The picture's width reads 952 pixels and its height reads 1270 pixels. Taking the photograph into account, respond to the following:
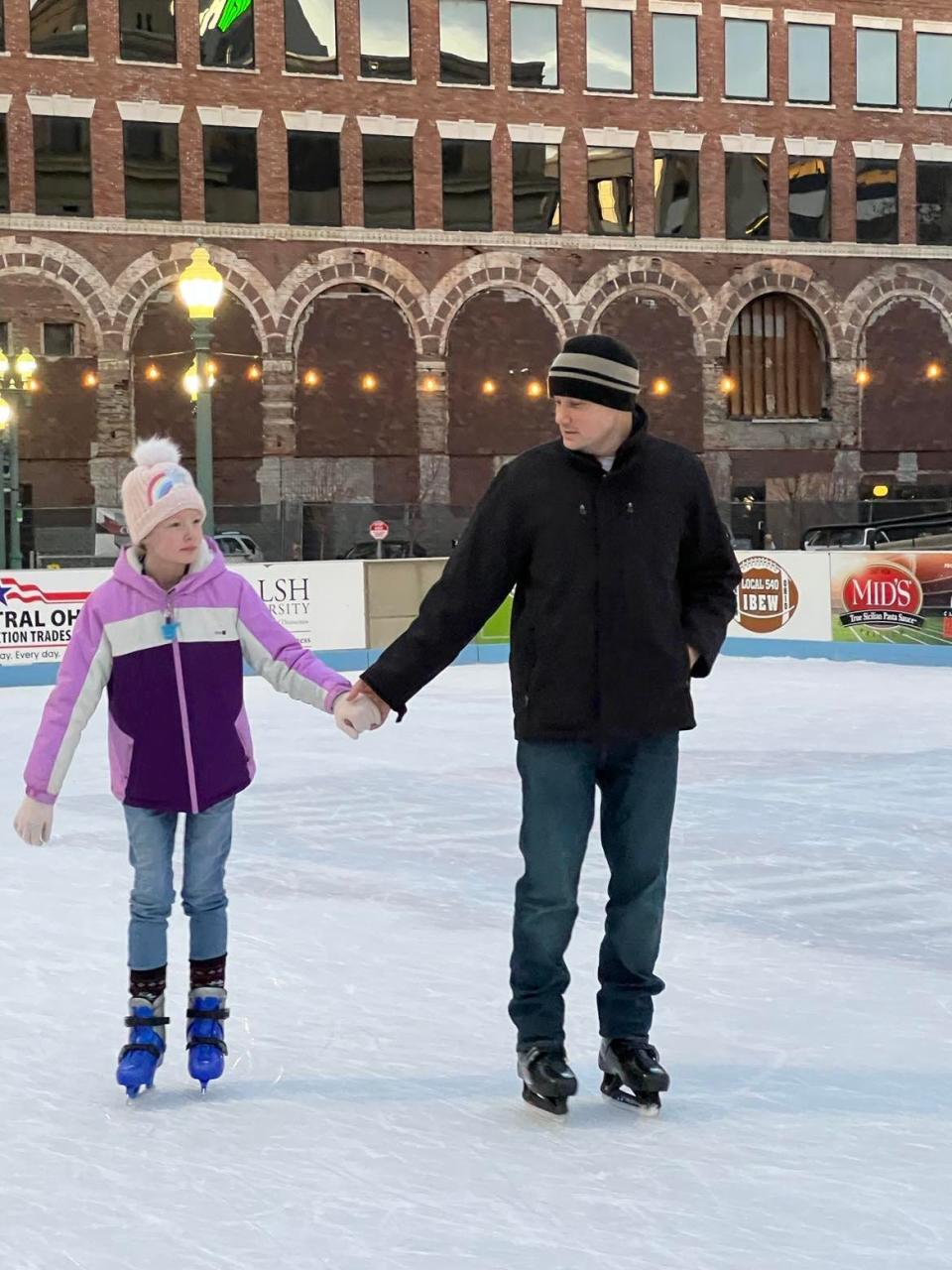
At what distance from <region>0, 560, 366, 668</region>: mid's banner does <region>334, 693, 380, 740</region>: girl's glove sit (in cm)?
1364

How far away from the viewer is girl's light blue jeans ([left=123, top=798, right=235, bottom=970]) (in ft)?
13.8

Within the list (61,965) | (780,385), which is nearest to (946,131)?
(780,385)

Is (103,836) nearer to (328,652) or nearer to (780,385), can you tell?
(328,652)

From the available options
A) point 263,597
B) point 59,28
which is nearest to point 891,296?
point 59,28

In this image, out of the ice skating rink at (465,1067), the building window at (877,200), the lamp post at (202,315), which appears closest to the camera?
the ice skating rink at (465,1067)

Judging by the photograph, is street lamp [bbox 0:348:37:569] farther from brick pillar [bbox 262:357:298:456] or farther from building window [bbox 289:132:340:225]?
building window [bbox 289:132:340:225]

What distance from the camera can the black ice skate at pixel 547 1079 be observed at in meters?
3.97

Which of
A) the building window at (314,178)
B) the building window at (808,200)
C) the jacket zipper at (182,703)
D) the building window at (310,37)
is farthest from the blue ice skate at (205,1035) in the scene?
the building window at (808,200)

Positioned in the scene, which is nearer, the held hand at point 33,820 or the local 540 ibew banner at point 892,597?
the held hand at point 33,820

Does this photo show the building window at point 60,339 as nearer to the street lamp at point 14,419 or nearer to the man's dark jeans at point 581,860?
the street lamp at point 14,419

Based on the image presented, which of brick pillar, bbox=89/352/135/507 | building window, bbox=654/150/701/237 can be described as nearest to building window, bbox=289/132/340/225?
brick pillar, bbox=89/352/135/507

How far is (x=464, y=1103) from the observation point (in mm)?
4137

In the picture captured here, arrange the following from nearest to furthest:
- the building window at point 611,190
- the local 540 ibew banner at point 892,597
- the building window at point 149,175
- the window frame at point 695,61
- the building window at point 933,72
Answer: the local 540 ibew banner at point 892,597 → the building window at point 149,175 → the building window at point 611,190 → the window frame at point 695,61 → the building window at point 933,72

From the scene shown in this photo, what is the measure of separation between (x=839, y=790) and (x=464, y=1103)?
586 cm
